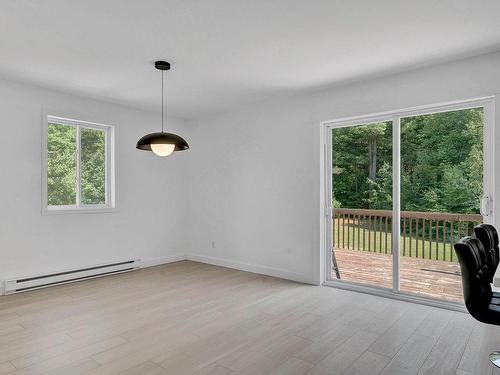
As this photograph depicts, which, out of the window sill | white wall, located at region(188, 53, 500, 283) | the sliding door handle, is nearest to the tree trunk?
white wall, located at region(188, 53, 500, 283)

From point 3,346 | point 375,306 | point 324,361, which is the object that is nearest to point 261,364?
point 324,361

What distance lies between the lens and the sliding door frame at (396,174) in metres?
3.32

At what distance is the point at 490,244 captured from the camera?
7.79 feet

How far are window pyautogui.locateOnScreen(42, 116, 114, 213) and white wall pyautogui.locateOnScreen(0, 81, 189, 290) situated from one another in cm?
12

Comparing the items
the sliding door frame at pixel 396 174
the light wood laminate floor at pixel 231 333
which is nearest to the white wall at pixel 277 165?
the sliding door frame at pixel 396 174

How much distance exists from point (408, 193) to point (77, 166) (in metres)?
4.50

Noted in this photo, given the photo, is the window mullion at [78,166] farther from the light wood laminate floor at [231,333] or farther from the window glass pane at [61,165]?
the light wood laminate floor at [231,333]

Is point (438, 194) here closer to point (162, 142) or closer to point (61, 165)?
point (162, 142)

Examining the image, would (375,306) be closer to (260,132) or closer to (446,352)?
(446,352)

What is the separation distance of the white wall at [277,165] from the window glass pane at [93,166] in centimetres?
159

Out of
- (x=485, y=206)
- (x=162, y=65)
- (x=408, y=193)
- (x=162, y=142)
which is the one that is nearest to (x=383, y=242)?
(x=408, y=193)

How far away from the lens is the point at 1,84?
399cm

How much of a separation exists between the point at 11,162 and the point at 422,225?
5.02 metres

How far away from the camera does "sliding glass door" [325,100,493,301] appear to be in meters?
3.49
